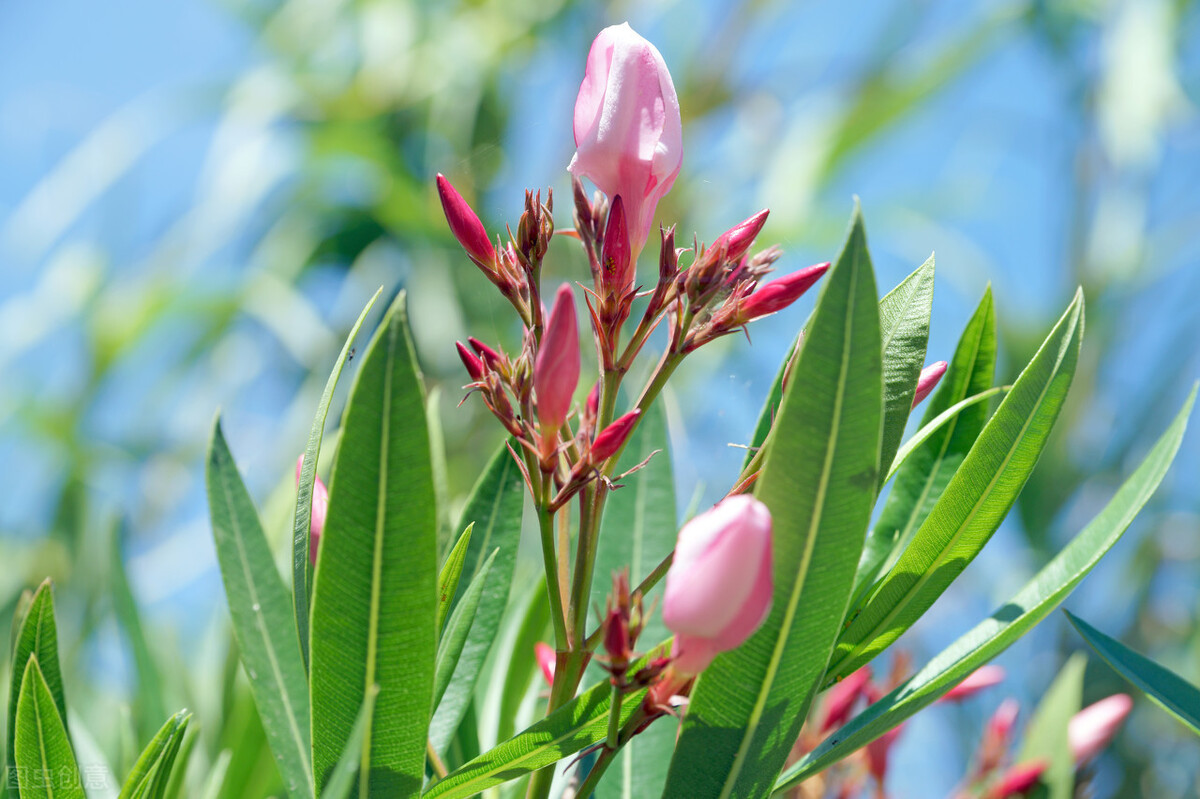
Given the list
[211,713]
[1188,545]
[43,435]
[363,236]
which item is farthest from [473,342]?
[363,236]

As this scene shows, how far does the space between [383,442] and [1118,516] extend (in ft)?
1.10

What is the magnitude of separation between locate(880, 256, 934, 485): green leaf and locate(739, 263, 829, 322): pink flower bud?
0.12 ft

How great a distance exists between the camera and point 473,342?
0.41 metres

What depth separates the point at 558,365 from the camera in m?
0.37

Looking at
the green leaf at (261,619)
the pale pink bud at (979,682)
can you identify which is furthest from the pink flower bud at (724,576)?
the pale pink bud at (979,682)

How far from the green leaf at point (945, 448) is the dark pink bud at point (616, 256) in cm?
19

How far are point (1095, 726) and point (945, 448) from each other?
33 centimetres

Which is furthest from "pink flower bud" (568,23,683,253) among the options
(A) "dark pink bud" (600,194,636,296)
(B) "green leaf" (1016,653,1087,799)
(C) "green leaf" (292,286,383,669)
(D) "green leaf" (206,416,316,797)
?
(B) "green leaf" (1016,653,1087,799)

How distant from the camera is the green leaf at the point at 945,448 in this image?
0.48 m

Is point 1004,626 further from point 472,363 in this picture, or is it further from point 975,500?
point 472,363

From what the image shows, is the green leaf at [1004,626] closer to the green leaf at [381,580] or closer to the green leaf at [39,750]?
the green leaf at [381,580]

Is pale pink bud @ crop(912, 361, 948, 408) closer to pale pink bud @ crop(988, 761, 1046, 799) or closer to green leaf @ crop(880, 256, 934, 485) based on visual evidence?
green leaf @ crop(880, 256, 934, 485)

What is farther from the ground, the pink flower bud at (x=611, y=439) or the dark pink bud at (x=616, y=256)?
the dark pink bud at (x=616, y=256)

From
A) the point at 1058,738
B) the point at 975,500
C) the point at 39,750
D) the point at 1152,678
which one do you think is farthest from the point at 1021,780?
the point at 39,750
